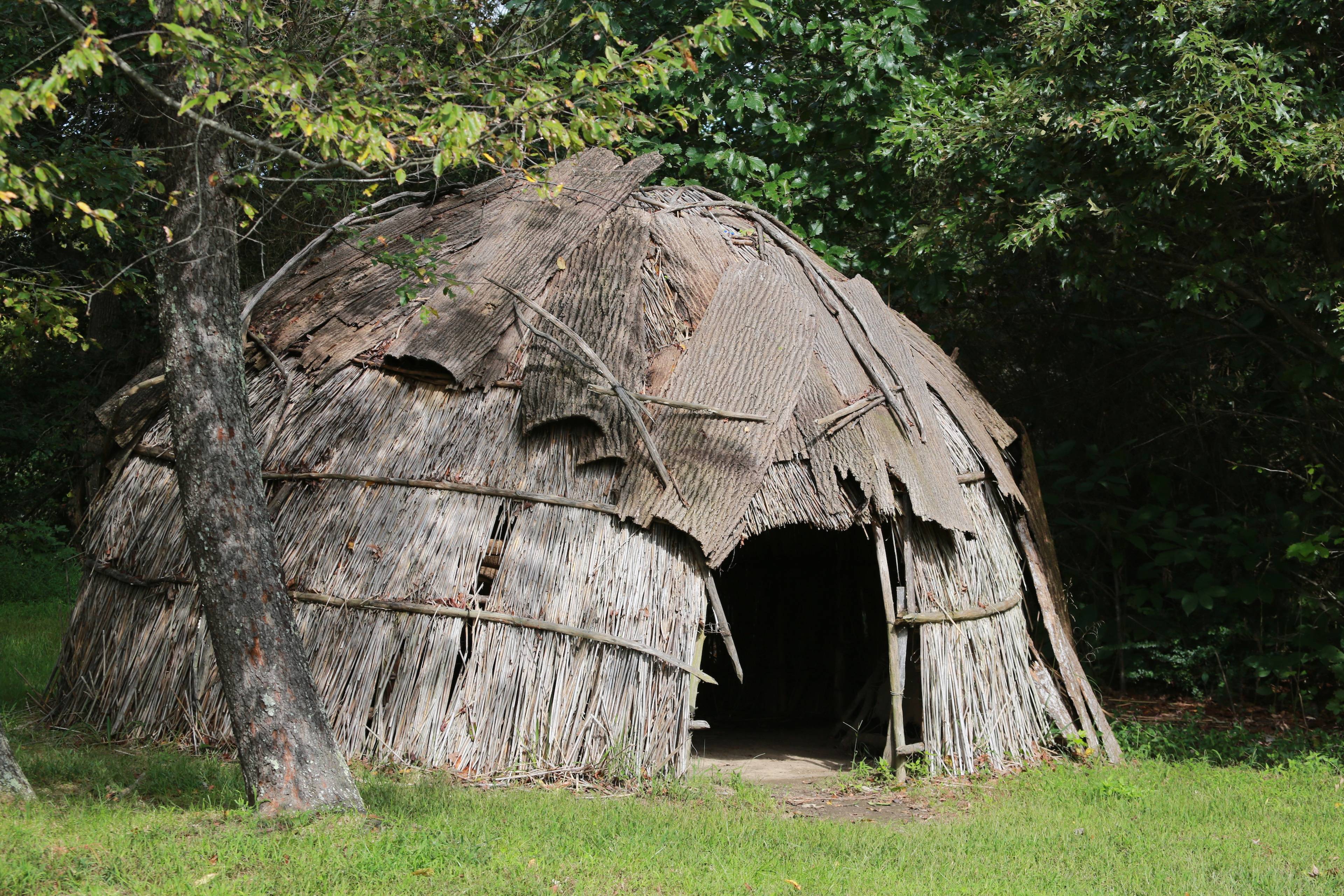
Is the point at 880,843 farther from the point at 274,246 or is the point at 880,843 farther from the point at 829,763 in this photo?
the point at 274,246

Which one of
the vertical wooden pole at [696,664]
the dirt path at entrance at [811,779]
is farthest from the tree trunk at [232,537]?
the dirt path at entrance at [811,779]

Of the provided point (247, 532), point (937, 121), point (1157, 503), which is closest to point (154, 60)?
point (247, 532)

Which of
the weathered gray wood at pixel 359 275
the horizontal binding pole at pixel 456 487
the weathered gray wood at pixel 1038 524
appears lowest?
the horizontal binding pole at pixel 456 487

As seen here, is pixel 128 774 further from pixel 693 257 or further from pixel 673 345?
pixel 693 257

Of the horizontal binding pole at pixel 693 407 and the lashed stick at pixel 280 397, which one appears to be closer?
the horizontal binding pole at pixel 693 407

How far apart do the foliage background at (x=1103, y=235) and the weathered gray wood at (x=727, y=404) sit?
174 cm

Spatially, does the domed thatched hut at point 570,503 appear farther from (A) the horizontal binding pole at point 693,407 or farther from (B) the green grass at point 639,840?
(B) the green grass at point 639,840

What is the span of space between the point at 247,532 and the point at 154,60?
209 inches

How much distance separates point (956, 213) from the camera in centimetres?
991

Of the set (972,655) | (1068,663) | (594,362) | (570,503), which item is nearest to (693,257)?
(594,362)

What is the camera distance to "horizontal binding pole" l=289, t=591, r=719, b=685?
24.7ft

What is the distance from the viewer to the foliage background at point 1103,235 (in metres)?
7.97

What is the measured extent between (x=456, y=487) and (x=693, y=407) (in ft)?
5.70

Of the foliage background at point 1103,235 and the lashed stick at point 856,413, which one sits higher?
the foliage background at point 1103,235
